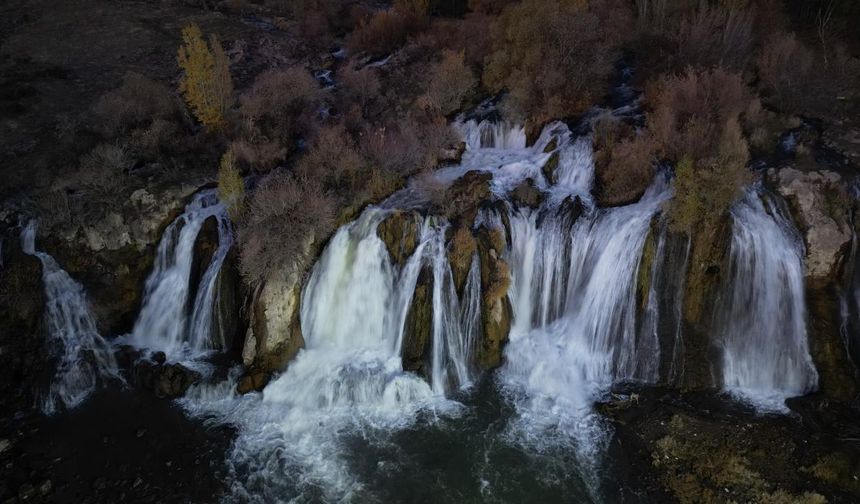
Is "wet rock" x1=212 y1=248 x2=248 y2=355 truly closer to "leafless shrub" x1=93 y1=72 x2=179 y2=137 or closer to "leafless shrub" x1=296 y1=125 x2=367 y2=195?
"leafless shrub" x1=296 y1=125 x2=367 y2=195

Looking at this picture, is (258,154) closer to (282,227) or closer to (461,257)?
(282,227)

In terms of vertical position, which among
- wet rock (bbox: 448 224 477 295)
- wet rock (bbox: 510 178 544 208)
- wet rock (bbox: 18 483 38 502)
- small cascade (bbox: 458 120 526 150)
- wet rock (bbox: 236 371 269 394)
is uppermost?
small cascade (bbox: 458 120 526 150)

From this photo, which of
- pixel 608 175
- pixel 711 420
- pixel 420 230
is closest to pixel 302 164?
pixel 420 230

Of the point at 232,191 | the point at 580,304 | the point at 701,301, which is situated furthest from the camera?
the point at 232,191

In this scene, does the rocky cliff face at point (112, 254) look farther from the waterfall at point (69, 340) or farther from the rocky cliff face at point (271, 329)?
the rocky cliff face at point (271, 329)

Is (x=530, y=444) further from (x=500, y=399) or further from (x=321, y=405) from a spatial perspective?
(x=321, y=405)

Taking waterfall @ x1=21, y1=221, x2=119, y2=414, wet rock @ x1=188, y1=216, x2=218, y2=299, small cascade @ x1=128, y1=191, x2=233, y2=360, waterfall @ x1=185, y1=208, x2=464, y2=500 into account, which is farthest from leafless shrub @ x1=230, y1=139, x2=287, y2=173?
waterfall @ x1=21, y1=221, x2=119, y2=414

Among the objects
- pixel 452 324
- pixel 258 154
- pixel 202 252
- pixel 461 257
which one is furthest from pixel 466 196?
pixel 202 252
